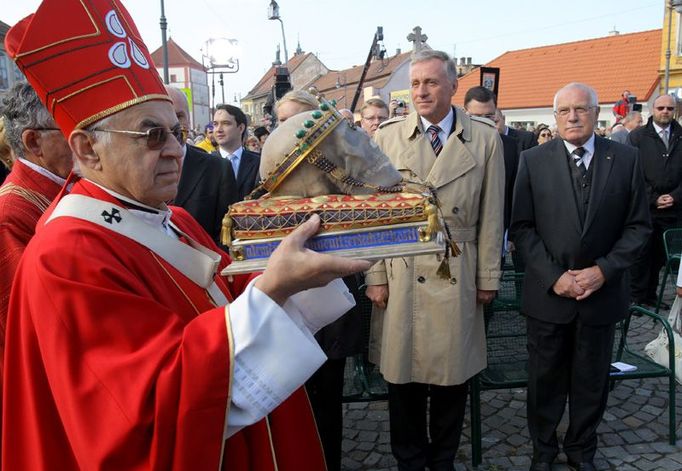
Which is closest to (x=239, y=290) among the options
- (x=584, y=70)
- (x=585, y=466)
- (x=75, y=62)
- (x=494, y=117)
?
A: (x=75, y=62)

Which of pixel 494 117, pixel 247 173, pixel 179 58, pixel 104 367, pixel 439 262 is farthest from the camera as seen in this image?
pixel 179 58

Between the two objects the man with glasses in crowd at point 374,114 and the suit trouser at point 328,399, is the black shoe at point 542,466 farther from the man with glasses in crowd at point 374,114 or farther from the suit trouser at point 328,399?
the man with glasses in crowd at point 374,114

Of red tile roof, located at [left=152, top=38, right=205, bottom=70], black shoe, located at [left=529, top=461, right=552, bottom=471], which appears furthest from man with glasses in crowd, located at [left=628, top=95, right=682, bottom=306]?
red tile roof, located at [left=152, top=38, right=205, bottom=70]

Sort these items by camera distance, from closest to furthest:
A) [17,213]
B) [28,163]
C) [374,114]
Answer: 1. [17,213]
2. [28,163]
3. [374,114]

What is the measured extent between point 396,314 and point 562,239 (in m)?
1.13

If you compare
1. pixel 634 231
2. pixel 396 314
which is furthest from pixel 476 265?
pixel 634 231

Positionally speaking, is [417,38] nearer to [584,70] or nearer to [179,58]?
[584,70]

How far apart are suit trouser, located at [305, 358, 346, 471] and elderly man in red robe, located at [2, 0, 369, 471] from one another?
1478mm

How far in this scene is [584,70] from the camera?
38.8m

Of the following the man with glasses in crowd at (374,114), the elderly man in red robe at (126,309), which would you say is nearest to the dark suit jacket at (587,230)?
the elderly man in red robe at (126,309)

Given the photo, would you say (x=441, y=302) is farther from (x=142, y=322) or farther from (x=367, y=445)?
(x=142, y=322)

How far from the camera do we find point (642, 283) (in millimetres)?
7133

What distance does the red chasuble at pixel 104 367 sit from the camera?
133 cm

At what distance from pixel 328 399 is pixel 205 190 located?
5.64ft
